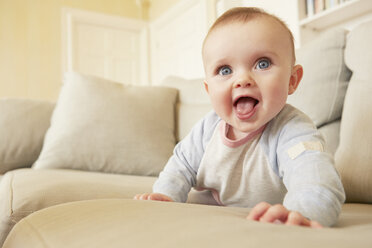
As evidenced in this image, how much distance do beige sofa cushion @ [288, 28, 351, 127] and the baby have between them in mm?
408

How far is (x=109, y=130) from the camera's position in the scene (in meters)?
1.63

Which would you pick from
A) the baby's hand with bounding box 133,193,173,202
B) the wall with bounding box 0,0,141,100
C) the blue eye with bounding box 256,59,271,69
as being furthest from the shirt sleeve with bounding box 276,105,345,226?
the wall with bounding box 0,0,141,100

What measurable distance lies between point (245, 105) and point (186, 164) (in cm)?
27

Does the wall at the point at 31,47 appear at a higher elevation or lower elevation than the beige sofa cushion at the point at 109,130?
higher

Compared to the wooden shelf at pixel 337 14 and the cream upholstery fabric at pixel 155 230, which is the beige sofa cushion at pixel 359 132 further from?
the wooden shelf at pixel 337 14

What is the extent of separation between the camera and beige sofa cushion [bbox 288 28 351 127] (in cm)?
121

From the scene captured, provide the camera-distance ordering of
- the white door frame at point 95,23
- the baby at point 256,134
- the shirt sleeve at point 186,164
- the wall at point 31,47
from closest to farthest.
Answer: the baby at point 256,134, the shirt sleeve at point 186,164, the wall at point 31,47, the white door frame at point 95,23

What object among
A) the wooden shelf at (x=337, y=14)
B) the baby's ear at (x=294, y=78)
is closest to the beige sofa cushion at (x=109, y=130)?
the baby's ear at (x=294, y=78)

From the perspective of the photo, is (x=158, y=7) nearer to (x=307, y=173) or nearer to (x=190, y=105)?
(x=190, y=105)

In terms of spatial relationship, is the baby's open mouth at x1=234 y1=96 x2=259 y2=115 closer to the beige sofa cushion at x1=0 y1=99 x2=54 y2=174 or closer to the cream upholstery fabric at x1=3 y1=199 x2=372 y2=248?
the cream upholstery fabric at x1=3 y1=199 x2=372 y2=248

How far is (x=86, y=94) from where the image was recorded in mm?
1743

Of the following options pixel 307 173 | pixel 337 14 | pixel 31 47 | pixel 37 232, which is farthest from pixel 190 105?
pixel 31 47

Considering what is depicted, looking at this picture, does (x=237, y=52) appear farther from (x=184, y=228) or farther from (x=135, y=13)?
(x=135, y=13)

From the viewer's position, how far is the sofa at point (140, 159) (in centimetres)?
45
